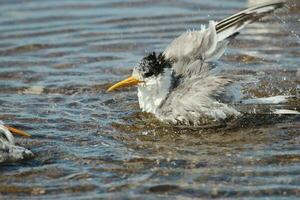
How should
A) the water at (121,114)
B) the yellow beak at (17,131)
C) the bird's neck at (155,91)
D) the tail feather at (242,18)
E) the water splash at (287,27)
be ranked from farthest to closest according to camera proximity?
the water splash at (287,27)
the bird's neck at (155,91)
the tail feather at (242,18)
the yellow beak at (17,131)
the water at (121,114)

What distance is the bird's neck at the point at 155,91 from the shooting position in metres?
7.78

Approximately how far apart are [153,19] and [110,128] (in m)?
4.53

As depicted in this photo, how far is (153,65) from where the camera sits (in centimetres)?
786

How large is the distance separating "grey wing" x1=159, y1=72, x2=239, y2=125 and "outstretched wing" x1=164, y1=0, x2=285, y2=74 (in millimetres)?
258

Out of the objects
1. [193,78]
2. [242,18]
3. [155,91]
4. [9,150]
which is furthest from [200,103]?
[9,150]

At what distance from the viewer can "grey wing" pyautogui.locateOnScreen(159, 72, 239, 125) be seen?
741cm

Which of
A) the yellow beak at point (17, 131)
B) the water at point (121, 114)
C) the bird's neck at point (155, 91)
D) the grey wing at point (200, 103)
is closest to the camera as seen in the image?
the water at point (121, 114)

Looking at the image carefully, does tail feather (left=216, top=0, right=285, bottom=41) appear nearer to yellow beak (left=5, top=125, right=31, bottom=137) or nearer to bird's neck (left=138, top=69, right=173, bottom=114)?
bird's neck (left=138, top=69, right=173, bottom=114)

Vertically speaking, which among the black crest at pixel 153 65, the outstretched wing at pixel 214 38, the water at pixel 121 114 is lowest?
the water at pixel 121 114

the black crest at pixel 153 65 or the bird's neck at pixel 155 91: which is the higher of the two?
the black crest at pixel 153 65

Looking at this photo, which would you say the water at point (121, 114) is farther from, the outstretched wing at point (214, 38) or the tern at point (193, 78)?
the outstretched wing at point (214, 38)

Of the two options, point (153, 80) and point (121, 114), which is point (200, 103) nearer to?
point (153, 80)

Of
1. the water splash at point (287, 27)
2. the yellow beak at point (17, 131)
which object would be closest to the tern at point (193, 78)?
the yellow beak at point (17, 131)

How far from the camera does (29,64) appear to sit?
9.91m
